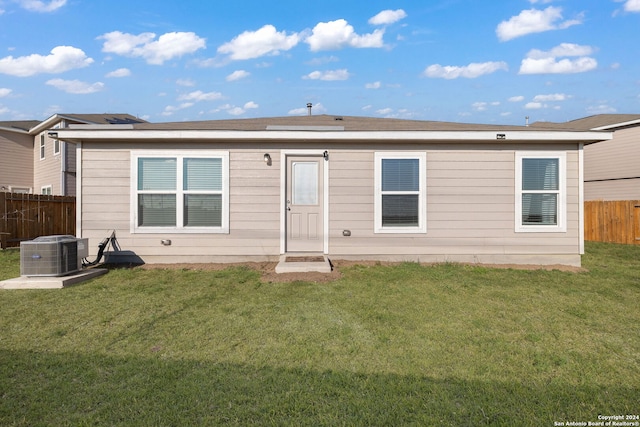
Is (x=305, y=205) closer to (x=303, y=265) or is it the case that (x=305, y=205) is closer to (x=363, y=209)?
(x=363, y=209)

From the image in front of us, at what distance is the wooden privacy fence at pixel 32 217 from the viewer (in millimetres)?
9492

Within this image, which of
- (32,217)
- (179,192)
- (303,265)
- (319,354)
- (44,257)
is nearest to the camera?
(319,354)

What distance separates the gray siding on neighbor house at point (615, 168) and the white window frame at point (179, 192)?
1578 centimetres

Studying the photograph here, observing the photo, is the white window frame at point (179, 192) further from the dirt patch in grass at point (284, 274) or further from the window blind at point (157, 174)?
the dirt patch in grass at point (284, 274)

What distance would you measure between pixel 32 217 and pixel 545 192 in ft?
47.3

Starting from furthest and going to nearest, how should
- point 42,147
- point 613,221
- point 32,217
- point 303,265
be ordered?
point 42,147, point 613,221, point 32,217, point 303,265

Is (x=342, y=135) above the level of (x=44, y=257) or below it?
above

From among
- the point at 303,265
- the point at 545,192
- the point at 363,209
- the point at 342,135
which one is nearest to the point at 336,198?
the point at 363,209

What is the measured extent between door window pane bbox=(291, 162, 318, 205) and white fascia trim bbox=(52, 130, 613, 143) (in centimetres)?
61

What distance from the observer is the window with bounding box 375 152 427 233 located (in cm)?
662

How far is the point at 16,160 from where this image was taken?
52.3ft

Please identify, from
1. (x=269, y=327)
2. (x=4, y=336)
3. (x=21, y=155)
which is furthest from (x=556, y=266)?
(x=21, y=155)

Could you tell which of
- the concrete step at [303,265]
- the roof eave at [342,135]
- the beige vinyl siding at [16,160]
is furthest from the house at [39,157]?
the concrete step at [303,265]

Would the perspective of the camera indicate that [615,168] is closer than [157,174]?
No
